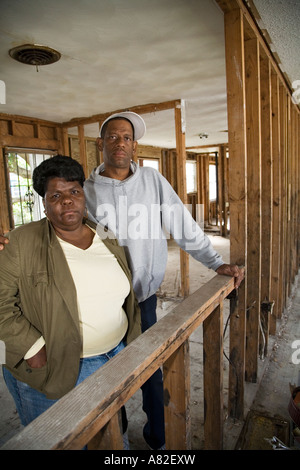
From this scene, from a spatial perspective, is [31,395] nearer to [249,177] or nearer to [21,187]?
[249,177]

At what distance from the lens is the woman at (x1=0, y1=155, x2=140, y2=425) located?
108 centimetres

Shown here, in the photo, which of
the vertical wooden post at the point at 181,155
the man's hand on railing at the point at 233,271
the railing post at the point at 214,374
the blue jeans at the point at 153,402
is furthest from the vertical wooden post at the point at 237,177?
the vertical wooden post at the point at 181,155

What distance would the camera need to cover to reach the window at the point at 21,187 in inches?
179

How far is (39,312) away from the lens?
110 centimetres

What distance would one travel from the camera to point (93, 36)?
2.15 m

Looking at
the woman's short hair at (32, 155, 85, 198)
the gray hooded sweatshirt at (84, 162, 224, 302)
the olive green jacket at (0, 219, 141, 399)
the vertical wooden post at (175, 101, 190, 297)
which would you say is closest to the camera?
the olive green jacket at (0, 219, 141, 399)

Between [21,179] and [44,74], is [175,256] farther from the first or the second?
[44,74]

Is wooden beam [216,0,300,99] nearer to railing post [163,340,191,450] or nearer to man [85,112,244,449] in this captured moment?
man [85,112,244,449]

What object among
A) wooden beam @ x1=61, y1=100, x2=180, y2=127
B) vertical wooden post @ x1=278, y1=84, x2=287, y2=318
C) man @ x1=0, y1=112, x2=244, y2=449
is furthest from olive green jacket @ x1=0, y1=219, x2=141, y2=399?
wooden beam @ x1=61, y1=100, x2=180, y2=127

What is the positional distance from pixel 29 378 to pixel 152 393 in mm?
774

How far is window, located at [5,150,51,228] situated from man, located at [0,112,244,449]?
339 centimetres

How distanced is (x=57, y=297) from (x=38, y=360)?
0.86ft

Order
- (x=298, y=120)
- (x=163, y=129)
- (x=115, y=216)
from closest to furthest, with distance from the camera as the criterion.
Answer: (x=115, y=216) < (x=298, y=120) < (x=163, y=129)
